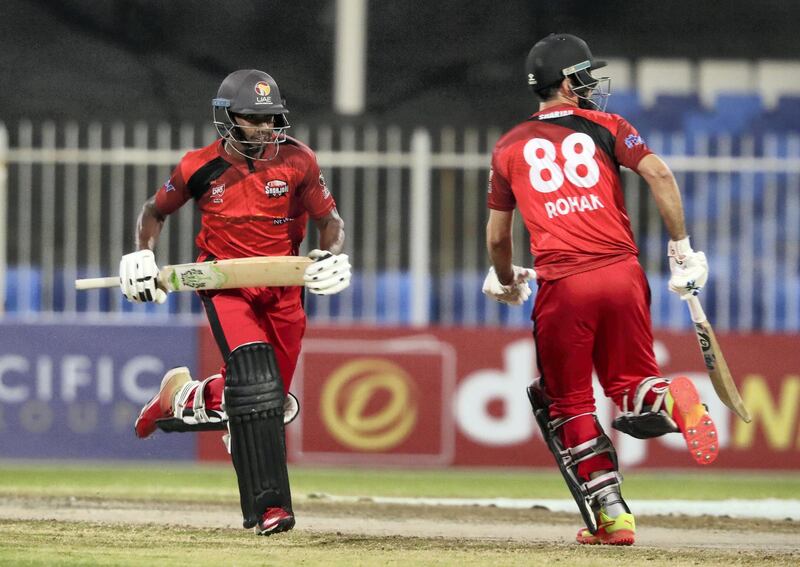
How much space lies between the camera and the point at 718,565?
6.59 meters

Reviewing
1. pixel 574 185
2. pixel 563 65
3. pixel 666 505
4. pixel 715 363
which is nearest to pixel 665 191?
pixel 574 185

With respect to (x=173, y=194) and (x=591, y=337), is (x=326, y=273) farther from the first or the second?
(x=591, y=337)

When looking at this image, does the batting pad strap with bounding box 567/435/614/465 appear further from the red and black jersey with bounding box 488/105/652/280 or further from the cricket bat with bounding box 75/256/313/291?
the cricket bat with bounding box 75/256/313/291

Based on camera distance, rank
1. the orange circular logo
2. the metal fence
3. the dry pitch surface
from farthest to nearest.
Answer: the metal fence
the orange circular logo
the dry pitch surface

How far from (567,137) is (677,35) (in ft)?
40.1

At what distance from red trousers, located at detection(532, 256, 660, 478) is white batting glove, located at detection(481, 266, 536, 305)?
0.43m

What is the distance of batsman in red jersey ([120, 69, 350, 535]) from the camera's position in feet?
23.7

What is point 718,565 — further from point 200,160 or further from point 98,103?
point 98,103

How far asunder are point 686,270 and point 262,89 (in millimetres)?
2022

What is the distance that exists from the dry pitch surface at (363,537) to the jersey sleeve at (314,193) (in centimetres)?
148

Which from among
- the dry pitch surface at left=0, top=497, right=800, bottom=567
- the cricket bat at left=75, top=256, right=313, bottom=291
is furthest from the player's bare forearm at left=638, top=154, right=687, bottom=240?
the cricket bat at left=75, top=256, right=313, bottom=291

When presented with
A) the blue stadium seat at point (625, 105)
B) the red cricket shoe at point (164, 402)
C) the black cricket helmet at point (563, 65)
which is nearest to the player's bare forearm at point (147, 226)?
the red cricket shoe at point (164, 402)

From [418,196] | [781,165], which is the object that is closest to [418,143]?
[418,196]

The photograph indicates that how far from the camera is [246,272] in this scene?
24.5 ft
